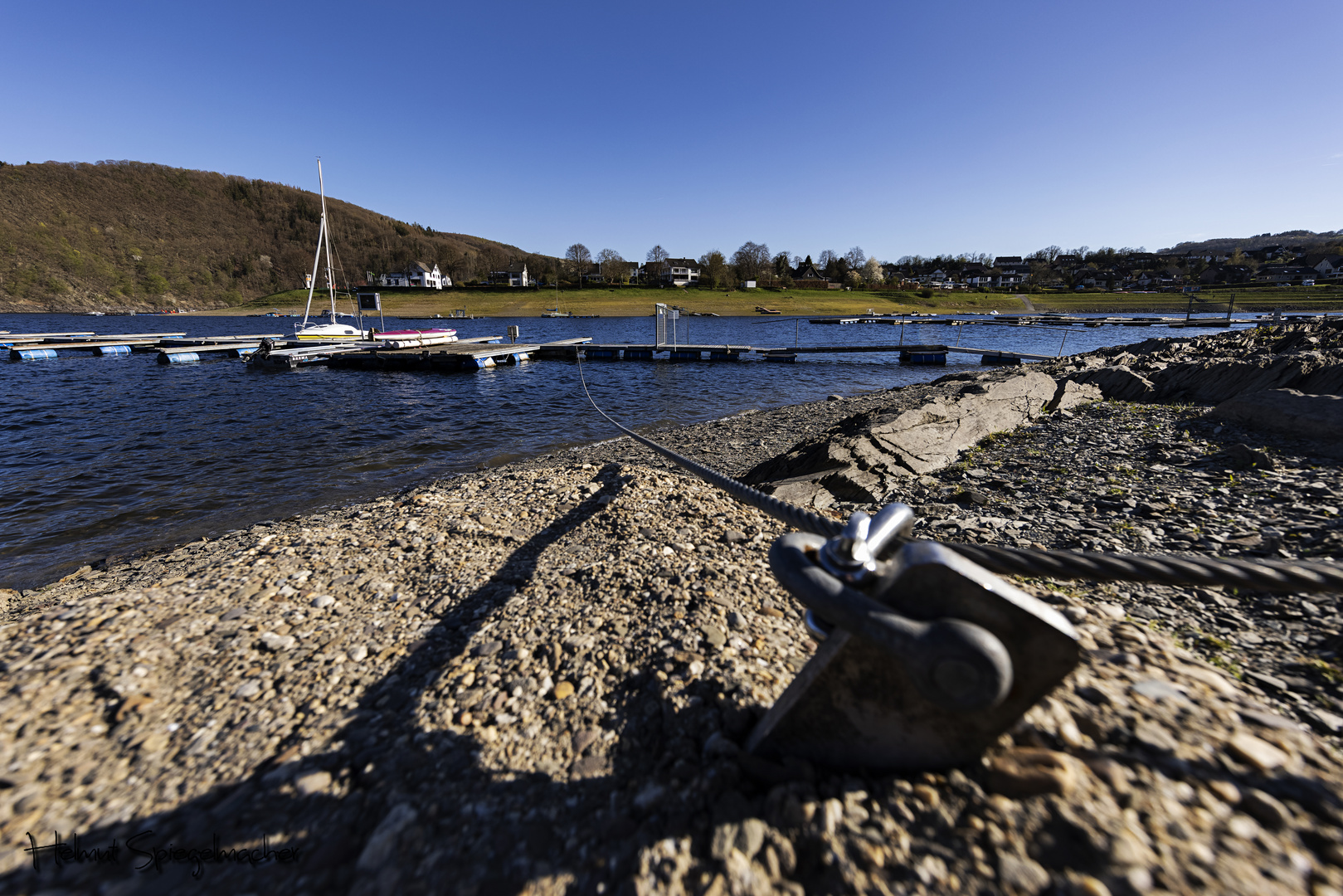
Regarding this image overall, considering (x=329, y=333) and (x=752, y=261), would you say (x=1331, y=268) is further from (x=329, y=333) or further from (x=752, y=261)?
(x=329, y=333)

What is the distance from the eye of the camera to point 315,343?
41875 millimetres

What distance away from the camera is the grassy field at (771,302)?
10494 cm

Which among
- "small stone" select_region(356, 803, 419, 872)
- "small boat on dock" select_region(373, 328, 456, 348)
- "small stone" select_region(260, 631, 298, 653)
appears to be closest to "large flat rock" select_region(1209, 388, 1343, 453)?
"small stone" select_region(356, 803, 419, 872)

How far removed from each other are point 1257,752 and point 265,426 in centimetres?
2365

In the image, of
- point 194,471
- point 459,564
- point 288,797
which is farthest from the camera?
point 194,471

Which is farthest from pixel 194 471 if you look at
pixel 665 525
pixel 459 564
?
pixel 665 525

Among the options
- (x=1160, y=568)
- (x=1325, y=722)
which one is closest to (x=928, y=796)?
(x=1160, y=568)

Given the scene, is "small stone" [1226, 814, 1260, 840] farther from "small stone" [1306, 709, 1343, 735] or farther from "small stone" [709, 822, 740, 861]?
"small stone" [709, 822, 740, 861]

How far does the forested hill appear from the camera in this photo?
131 meters

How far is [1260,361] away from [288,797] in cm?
1571

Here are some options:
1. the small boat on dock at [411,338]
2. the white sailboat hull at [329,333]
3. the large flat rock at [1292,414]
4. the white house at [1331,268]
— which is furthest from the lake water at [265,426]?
the white house at [1331,268]

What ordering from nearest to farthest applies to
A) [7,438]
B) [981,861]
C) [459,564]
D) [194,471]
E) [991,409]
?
[981,861] → [459,564] → [991,409] → [194,471] → [7,438]

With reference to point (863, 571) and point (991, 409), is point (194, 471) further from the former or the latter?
point (991, 409)

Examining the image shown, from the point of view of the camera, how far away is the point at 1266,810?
155 centimetres
